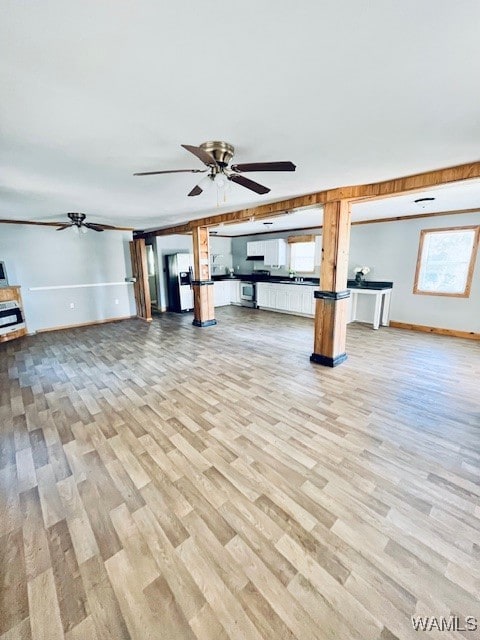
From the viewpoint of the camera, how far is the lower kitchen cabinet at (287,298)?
702 cm

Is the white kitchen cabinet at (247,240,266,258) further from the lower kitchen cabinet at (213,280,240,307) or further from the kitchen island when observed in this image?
the lower kitchen cabinet at (213,280,240,307)

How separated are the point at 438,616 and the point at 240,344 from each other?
13.2 ft

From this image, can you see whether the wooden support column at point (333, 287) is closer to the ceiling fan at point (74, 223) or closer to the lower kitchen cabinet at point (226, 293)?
the ceiling fan at point (74, 223)

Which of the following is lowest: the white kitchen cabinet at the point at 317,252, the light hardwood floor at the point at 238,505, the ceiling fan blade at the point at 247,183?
the light hardwood floor at the point at 238,505

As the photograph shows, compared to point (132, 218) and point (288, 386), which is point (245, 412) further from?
point (132, 218)

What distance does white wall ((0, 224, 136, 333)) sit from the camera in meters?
5.68

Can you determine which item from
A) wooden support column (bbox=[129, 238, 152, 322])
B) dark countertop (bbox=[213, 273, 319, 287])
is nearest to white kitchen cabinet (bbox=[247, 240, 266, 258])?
dark countertop (bbox=[213, 273, 319, 287])

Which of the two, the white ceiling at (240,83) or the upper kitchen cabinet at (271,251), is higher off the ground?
the white ceiling at (240,83)

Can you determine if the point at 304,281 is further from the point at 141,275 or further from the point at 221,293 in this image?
the point at 141,275

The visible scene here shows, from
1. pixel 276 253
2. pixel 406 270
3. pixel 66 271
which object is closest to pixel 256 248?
pixel 276 253

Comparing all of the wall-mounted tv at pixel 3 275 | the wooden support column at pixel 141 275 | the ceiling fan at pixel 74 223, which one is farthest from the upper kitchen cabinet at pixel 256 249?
the wall-mounted tv at pixel 3 275

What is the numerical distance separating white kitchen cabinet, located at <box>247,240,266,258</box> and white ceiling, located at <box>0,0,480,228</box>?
18.3 feet

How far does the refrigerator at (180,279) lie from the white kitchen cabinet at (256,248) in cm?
190

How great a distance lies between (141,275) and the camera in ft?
22.9
